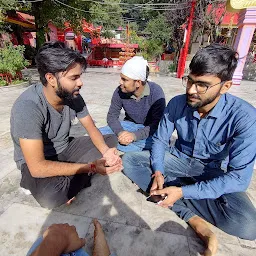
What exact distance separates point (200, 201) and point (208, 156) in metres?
0.50

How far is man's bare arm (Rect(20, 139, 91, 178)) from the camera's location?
188cm

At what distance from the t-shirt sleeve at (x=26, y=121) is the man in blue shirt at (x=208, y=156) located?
3.67 ft

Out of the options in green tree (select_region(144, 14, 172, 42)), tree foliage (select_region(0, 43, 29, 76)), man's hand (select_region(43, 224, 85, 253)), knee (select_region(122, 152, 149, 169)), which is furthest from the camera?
green tree (select_region(144, 14, 172, 42))

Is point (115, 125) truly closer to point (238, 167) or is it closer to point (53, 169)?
point (53, 169)

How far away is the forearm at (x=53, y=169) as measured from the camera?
1924mm

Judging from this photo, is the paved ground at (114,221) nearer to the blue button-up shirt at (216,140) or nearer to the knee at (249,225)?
the knee at (249,225)

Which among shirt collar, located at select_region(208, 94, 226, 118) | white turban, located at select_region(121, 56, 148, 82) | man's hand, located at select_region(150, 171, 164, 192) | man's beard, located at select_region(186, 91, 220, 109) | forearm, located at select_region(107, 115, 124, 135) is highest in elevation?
white turban, located at select_region(121, 56, 148, 82)

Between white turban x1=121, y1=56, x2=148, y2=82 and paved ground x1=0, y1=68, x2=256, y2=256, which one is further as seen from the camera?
white turban x1=121, y1=56, x2=148, y2=82

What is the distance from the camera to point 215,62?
184cm

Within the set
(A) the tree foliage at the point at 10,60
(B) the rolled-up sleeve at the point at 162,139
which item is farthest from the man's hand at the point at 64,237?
(A) the tree foliage at the point at 10,60

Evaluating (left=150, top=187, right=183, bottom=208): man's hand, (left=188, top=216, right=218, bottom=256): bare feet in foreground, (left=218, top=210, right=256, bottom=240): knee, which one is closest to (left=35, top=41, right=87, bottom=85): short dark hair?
(left=150, top=187, right=183, bottom=208): man's hand

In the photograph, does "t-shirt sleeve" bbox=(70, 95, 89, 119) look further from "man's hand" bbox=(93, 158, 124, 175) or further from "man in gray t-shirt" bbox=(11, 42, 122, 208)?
"man's hand" bbox=(93, 158, 124, 175)

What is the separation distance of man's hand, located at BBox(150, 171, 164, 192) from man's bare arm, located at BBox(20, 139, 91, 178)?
0.77 meters

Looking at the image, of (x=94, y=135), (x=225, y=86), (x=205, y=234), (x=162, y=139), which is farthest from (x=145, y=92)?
(x=205, y=234)
